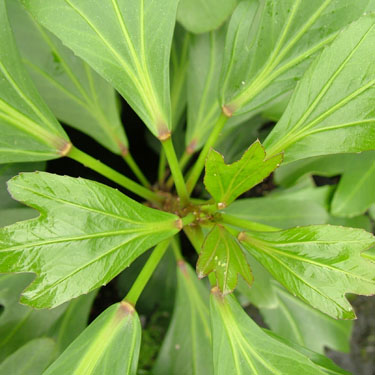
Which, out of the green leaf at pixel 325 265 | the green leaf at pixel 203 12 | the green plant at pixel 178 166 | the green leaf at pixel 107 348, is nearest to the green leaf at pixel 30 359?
the green plant at pixel 178 166

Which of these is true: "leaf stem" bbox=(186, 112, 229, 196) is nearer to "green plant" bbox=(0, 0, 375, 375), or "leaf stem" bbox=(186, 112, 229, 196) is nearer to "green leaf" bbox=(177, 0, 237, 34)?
"green plant" bbox=(0, 0, 375, 375)

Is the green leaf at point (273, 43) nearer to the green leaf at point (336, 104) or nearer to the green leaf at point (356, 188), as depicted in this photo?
the green leaf at point (336, 104)

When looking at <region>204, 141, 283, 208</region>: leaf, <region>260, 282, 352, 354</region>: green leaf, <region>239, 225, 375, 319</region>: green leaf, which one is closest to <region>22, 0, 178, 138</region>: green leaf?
<region>204, 141, 283, 208</region>: leaf

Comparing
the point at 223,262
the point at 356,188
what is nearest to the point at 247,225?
the point at 223,262

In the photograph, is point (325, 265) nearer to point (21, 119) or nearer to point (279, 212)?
point (279, 212)

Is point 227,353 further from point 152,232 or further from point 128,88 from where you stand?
point 128,88

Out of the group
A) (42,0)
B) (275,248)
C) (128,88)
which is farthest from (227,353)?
(42,0)
